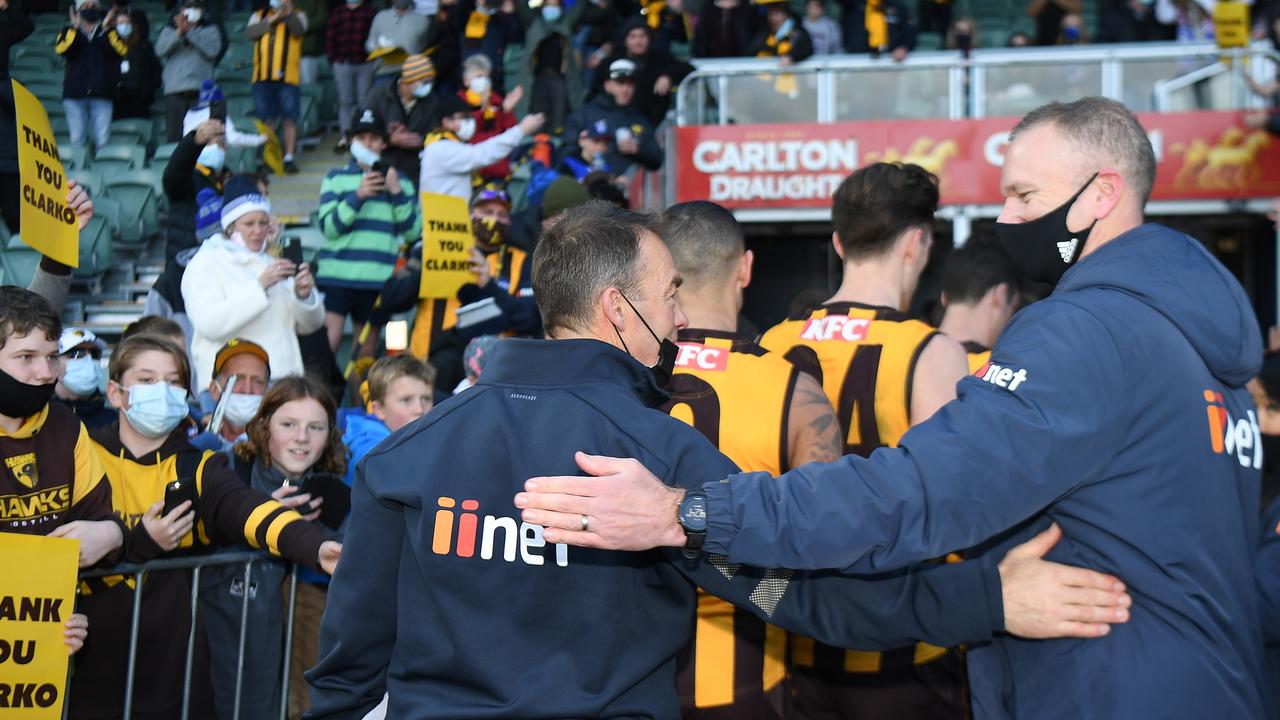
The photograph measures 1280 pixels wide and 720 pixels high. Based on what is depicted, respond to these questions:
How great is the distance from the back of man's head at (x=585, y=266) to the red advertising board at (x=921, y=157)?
33.1ft

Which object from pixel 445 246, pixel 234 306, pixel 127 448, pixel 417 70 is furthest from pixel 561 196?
pixel 127 448

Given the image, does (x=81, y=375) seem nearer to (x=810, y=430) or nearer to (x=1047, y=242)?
(x=810, y=430)

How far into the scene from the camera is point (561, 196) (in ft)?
26.9

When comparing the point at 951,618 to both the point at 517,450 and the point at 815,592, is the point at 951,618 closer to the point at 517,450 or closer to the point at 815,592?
the point at 815,592

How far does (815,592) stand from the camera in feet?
8.13

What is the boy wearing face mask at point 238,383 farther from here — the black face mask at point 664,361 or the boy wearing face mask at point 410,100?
the boy wearing face mask at point 410,100

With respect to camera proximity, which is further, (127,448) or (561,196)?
(561,196)

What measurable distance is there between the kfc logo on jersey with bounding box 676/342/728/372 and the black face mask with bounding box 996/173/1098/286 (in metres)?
0.85

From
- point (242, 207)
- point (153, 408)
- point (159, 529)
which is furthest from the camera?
point (242, 207)

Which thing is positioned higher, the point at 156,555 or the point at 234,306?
the point at 234,306

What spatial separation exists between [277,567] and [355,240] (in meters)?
4.14

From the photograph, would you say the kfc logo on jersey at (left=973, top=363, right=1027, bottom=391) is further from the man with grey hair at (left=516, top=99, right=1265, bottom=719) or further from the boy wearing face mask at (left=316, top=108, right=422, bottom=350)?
the boy wearing face mask at (left=316, top=108, right=422, bottom=350)

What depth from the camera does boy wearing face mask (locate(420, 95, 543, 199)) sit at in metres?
9.73

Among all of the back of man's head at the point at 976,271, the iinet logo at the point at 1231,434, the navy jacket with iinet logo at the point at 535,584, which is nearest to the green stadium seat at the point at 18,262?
the back of man's head at the point at 976,271
